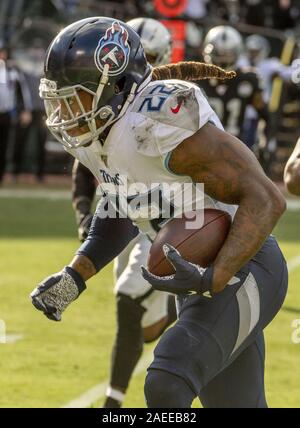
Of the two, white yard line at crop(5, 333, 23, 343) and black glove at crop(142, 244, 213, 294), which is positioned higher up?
black glove at crop(142, 244, 213, 294)

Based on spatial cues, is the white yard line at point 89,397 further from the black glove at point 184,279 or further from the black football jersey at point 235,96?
the black football jersey at point 235,96

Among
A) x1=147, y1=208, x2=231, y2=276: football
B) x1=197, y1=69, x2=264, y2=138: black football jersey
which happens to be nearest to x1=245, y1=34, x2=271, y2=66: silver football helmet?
x1=197, y1=69, x2=264, y2=138: black football jersey

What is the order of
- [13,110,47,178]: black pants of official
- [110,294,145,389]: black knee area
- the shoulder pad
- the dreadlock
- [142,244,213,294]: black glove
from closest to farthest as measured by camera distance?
[142,244,213,294]: black glove, the shoulder pad, the dreadlock, [110,294,145,389]: black knee area, [13,110,47,178]: black pants of official

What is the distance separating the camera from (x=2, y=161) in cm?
1488

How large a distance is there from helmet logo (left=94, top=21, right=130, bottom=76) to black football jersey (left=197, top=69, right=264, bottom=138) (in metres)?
5.52

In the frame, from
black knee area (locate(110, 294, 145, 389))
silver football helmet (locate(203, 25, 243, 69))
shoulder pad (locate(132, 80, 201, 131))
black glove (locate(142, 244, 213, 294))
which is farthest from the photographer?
silver football helmet (locate(203, 25, 243, 69))

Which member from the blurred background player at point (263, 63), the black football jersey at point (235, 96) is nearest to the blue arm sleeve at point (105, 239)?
the black football jersey at point (235, 96)

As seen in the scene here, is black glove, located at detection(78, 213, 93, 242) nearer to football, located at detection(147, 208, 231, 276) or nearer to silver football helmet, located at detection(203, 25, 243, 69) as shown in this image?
football, located at detection(147, 208, 231, 276)

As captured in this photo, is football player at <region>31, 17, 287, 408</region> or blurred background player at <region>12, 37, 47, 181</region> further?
blurred background player at <region>12, 37, 47, 181</region>

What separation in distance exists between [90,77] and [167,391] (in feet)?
3.28

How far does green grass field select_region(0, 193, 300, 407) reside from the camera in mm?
5457

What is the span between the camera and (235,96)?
9383 mm

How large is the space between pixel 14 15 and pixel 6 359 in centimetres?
1073
